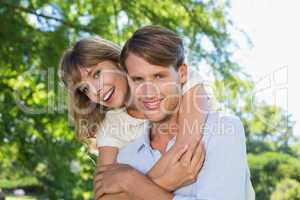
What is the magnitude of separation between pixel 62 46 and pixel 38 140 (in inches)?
56.7

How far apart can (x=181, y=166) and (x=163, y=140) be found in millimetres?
254

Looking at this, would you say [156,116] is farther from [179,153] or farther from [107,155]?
[107,155]

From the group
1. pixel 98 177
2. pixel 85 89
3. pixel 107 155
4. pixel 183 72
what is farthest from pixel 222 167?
pixel 85 89

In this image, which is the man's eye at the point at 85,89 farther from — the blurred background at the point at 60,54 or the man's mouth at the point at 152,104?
the blurred background at the point at 60,54

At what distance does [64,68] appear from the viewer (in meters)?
2.77

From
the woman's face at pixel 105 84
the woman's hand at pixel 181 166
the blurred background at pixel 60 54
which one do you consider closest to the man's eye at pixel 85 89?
the woman's face at pixel 105 84

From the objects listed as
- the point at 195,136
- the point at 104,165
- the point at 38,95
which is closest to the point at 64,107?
the point at 38,95

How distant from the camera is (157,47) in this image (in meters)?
2.09

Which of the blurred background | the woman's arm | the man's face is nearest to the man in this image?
the man's face

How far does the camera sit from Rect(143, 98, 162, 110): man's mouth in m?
2.18

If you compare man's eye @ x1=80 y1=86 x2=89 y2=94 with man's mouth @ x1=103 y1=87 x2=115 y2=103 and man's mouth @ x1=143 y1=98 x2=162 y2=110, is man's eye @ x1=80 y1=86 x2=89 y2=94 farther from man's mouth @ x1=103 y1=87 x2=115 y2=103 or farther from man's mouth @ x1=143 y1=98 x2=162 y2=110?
man's mouth @ x1=143 y1=98 x2=162 y2=110

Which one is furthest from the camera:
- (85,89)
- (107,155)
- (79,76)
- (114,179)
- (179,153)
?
(85,89)

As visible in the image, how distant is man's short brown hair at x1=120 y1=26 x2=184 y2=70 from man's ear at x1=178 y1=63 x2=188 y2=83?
3 cm

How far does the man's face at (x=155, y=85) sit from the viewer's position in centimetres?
212
